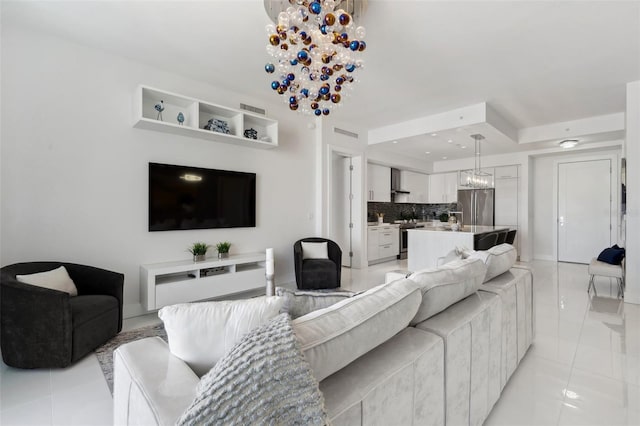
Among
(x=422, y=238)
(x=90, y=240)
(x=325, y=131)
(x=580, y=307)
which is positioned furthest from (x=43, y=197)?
(x=580, y=307)

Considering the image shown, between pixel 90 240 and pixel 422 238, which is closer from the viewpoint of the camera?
pixel 90 240

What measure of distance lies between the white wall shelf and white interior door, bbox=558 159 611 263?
6.38 metres

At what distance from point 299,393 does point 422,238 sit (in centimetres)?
502

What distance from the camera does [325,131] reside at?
5113 millimetres

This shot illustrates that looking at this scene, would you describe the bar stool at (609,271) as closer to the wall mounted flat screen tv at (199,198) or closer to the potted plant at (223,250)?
the wall mounted flat screen tv at (199,198)

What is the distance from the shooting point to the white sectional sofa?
0.87 m

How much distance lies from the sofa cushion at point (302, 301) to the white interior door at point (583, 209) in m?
7.37

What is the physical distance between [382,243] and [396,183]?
176 cm

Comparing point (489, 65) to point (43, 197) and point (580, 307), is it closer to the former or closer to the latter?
point (580, 307)

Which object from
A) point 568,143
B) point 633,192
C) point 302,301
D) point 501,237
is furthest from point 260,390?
point 568,143

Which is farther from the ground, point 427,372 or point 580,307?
point 427,372

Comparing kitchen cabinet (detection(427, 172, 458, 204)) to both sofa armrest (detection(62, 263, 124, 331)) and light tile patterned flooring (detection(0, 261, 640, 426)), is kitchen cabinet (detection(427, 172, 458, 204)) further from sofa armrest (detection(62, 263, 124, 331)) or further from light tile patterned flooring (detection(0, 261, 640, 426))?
sofa armrest (detection(62, 263, 124, 331))

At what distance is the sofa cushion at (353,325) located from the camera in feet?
2.87

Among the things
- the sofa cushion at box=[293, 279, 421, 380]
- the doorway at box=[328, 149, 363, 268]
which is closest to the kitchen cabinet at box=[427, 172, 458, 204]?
the doorway at box=[328, 149, 363, 268]
